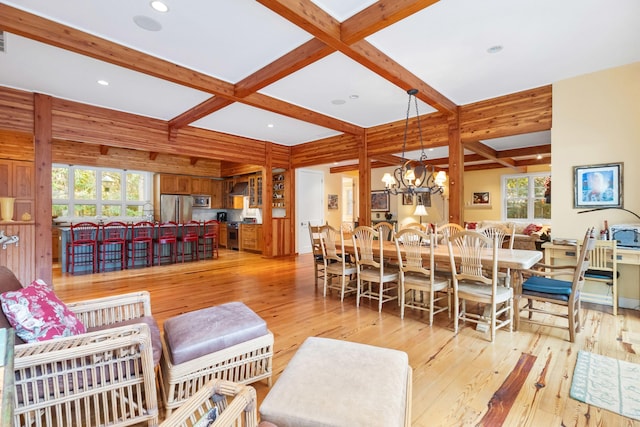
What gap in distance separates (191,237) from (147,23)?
5094mm

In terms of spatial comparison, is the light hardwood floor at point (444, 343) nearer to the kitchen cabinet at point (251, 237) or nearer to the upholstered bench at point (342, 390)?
the upholstered bench at point (342, 390)

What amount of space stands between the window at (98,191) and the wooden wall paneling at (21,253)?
161 inches

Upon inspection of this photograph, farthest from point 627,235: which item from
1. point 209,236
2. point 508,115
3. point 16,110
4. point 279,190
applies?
point 16,110

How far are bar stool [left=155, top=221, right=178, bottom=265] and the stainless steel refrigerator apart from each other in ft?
6.60

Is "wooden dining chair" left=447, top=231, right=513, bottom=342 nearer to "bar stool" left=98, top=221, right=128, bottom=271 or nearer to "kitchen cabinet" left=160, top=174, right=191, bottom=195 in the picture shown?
"bar stool" left=98, top=221, right=128, bottom=271

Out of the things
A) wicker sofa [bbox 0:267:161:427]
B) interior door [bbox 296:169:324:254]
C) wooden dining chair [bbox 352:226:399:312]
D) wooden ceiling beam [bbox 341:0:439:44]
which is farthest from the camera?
interior door [bbox 296:169:324:254]

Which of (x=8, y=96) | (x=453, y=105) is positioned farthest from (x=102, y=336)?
(x=453, y=105)

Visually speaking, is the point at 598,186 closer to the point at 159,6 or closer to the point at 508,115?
the point at 508,115

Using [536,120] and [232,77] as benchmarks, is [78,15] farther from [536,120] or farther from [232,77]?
[536,120]

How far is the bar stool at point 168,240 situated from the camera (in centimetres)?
661

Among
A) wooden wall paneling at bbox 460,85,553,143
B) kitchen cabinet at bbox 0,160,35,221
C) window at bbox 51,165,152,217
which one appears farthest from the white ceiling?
window at bbox 51,165,152,217

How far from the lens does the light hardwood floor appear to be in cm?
181

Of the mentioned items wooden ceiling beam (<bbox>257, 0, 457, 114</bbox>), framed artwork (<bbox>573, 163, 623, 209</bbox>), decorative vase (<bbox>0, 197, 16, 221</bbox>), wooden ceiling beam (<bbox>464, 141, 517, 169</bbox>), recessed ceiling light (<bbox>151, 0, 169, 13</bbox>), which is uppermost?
recessed ceiling light (<bbox>151, 0, 169, 13</bbox>)

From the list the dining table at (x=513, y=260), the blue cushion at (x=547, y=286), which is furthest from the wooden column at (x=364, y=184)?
the blue cushion at (x=547, y=286)
